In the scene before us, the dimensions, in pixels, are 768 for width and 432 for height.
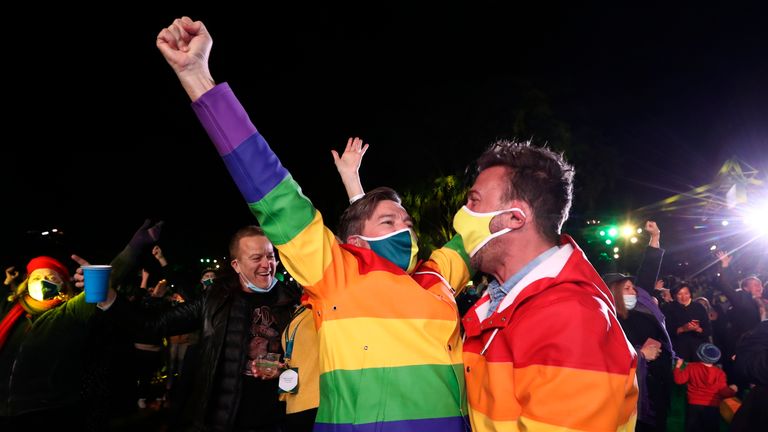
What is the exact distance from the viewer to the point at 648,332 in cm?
589

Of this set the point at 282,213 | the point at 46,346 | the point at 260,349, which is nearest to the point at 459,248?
the point at 282,213

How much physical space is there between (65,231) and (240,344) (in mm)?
13217

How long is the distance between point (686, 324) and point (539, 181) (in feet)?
24.1

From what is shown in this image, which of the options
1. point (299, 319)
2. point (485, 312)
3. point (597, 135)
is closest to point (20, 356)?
point (299, 319)

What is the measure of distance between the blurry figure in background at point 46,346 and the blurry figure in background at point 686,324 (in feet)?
25.6

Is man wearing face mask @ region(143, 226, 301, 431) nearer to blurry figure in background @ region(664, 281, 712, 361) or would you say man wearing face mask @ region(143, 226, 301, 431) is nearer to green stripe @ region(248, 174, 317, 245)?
green stripe @ region(248, 174, 317, 245)

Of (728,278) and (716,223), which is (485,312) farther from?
(716,223)

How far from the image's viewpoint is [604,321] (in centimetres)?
174

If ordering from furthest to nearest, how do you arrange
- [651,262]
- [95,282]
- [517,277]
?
[651,262] < [95,282] < [517,277]

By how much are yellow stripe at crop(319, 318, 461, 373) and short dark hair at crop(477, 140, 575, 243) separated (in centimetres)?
70

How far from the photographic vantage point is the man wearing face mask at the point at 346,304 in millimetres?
1897

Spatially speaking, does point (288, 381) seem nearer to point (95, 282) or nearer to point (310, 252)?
point (310, 252)

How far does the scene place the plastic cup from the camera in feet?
12.0

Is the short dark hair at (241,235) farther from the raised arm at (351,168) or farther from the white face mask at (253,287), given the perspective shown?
the raised arm at (351,168)
